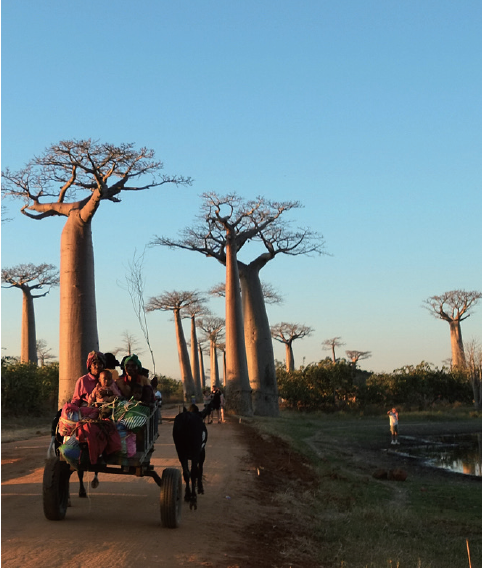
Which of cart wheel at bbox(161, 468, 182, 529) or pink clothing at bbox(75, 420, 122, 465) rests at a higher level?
pink clothing at bbox(75, 420, 122, 465)

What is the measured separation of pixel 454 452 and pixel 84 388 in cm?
1429

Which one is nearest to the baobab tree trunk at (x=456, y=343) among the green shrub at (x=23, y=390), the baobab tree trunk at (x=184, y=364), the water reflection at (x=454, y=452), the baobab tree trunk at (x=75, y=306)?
the baobab tree trunk at (x=184, y=364)

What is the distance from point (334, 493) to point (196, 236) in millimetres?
19283

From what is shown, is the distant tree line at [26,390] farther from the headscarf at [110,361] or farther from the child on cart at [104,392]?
the child on cart at [104,392]

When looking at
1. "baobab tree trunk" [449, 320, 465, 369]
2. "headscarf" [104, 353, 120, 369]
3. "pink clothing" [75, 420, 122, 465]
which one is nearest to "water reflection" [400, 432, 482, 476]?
"headscarf" [104, 353, 120, 369]

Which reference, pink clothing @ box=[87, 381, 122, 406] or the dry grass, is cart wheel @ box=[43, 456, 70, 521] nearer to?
pink clothing @ box=[87, 381, 122, 406]

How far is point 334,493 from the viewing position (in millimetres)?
10180

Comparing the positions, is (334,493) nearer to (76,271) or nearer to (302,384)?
(76,271)

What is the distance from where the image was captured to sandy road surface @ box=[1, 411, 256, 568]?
510cm

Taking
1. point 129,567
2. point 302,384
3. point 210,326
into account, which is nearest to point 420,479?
point 129,567

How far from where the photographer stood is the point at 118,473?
19.2 feet

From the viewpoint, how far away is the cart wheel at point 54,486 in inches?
233

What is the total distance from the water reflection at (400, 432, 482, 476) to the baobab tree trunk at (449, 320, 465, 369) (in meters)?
23.6

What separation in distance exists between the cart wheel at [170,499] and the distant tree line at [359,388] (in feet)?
97.5
